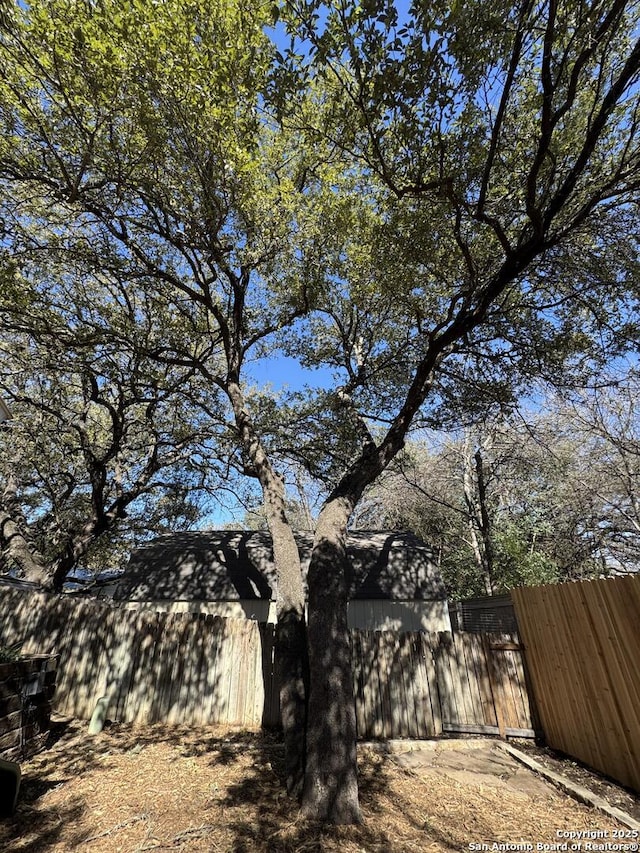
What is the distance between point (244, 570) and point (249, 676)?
598 centimetres

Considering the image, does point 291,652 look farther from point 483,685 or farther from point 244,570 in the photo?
point 244,570

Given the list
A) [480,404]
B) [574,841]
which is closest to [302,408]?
[480,404]

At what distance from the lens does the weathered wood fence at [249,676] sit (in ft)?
21.4

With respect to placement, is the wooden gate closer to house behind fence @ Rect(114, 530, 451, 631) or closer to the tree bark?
house behind fence @ Rect(114, 530, 451, 631)

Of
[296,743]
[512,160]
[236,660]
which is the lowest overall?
[296,743]

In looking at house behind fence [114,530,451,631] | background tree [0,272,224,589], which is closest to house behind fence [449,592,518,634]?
house behind fence [114,530,451,631]

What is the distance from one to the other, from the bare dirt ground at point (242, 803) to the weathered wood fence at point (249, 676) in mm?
743

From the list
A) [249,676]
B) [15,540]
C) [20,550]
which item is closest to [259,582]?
[249,676]

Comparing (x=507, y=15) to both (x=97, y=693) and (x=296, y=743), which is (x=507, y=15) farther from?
(x=97, y=693)

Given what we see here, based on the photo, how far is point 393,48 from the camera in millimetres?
4223

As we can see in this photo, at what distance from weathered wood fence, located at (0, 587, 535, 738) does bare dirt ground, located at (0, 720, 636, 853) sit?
74cm

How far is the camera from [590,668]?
5.27 m

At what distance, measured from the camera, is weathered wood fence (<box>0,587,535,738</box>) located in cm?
652

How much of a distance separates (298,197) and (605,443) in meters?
13.5
